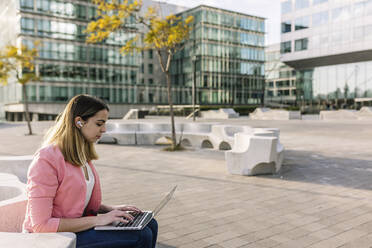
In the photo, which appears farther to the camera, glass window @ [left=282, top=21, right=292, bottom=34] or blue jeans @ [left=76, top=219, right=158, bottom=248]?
glass window @ [left=282, top=21, right=292, bottom=34]

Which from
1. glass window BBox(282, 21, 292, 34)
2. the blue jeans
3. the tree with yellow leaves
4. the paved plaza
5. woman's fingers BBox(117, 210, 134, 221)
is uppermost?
glass window BBox(282, 21, 292, 34)

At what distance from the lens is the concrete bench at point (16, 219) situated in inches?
72.7

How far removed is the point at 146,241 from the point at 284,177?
578 centimetres

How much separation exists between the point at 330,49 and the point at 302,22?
286 inches

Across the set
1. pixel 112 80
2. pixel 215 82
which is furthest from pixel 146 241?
pixel 215 82

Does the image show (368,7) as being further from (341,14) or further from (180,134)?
(180,134)

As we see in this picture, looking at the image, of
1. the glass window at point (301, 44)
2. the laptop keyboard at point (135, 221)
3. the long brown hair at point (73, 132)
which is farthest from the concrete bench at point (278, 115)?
the long brown hair at point (73, 132)

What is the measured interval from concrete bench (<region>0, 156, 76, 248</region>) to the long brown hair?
554mm

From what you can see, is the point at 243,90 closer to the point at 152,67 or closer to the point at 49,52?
the point at 152,67

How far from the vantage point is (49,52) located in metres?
49.2

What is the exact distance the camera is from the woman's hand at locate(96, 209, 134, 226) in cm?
232

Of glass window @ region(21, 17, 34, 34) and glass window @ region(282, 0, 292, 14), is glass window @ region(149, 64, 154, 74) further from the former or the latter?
glass window @ region(21, 17, 34, 34)

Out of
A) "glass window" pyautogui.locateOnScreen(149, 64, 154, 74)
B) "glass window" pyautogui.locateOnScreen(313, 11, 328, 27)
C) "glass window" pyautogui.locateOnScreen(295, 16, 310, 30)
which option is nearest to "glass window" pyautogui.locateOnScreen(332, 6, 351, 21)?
"glass window" pyautogui.locateOnScreen(313, 11, 328, 27)

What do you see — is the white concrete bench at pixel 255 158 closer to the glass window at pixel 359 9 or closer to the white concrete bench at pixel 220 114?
the white concrete bench at pixel 220 114
